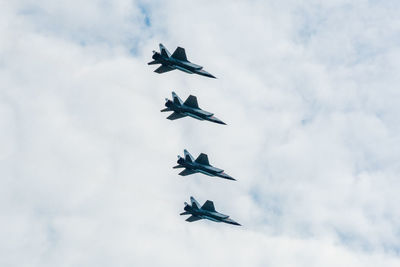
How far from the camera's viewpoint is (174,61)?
147 metres

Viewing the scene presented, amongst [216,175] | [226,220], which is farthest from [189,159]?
[226,220]

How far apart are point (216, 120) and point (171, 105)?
13.1 m

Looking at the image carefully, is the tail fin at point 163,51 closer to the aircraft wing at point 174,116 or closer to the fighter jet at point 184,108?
the fighter jet at point 184,108

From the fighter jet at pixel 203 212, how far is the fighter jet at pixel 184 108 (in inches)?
941

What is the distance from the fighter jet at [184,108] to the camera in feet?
501

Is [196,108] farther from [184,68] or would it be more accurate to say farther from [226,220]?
[226,220]

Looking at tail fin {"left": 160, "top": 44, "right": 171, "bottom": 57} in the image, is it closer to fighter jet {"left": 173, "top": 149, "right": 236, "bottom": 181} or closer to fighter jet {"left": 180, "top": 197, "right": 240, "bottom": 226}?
fighter jet {"left": 173, "top": 149, "right": 236, "bottom": 181}

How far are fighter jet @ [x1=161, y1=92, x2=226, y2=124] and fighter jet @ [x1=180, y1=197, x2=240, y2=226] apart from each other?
23910 mm

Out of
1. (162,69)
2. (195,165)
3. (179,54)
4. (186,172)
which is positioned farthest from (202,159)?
(179,54)

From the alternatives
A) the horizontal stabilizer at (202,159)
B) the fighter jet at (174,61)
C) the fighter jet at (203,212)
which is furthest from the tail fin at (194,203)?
the fighter jet at (174,61)

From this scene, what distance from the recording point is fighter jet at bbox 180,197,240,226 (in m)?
163

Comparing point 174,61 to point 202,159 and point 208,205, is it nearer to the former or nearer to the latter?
point 202,159

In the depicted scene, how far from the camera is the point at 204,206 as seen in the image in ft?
541

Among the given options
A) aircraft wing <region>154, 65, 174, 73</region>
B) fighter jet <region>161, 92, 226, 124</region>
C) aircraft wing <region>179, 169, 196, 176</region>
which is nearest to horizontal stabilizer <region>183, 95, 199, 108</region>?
fighter jet <region>161, 92, 226, 124</region>
